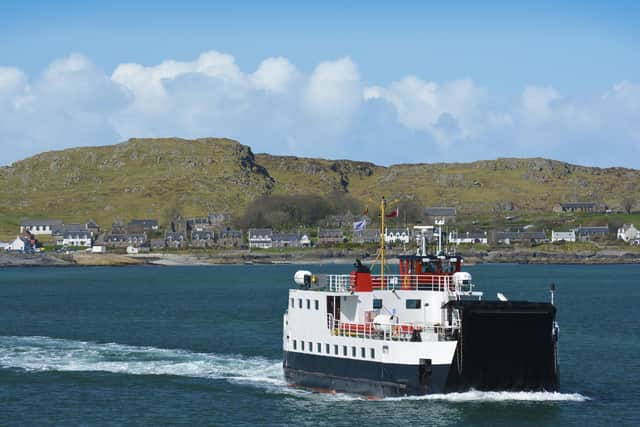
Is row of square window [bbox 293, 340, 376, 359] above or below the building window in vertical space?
below

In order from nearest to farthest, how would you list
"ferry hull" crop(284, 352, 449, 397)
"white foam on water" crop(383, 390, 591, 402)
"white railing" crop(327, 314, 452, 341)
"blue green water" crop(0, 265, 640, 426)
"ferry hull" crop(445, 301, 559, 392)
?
"ferry hull" crop(445, 301, 559, 392), "ferry hull" crop(284, 352, 449, 397), "white foam on water" crop(383, 390, 591, 402), "blue green water" crop(0, 265, 640, 426), "white railing" crop(327, 314, 452, 341)

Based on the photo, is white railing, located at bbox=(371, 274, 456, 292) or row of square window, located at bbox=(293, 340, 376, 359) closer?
row of square window, located at bbox=(293, 340, 376, 359)

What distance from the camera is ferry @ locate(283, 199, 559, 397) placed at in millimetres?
40188

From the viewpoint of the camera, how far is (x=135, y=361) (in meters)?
56.8

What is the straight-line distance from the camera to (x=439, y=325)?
42.4 metres

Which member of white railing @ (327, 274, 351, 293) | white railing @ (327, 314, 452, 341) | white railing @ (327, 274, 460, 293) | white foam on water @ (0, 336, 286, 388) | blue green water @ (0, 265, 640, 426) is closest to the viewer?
blue green water @ (0, 265, 640, 426)

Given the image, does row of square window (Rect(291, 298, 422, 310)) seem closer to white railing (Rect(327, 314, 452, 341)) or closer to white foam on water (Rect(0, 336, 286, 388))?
white railing (Rect(327, 314, 452, 341))

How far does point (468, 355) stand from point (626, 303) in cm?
5762

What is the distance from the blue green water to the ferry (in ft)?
2.47

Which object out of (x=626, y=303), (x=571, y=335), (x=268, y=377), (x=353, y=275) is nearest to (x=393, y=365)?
(x=353, y=275)

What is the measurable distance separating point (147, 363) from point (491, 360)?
22.0 m

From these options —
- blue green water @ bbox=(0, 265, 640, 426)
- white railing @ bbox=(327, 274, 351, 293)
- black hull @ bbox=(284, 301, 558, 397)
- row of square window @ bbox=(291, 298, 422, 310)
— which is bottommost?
blue green water @ bbox=(0, 265, 640, 426)

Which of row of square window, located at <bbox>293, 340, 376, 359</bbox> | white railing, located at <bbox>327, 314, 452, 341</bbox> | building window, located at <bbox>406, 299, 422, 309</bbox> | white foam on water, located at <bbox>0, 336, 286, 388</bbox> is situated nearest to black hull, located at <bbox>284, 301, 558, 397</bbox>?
row of square window, located at <bbox>293, 340, 376, 359</bbox>

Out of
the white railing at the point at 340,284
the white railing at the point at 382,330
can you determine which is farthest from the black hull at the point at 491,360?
the white railing at the point at 340,284
